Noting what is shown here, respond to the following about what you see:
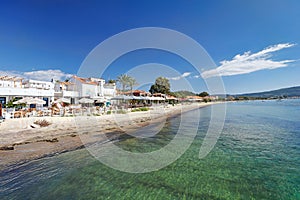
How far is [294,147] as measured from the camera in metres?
8.16

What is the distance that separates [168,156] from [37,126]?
8792mm

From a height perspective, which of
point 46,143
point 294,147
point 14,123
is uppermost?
point 14,123

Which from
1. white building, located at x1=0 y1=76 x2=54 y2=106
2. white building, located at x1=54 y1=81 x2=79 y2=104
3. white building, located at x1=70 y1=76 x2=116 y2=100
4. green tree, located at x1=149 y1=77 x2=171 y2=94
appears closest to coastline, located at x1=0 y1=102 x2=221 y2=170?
white building, located at x1=0 y1=76 x2=54 y2=106

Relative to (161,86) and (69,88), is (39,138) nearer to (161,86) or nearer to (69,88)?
(69,88)

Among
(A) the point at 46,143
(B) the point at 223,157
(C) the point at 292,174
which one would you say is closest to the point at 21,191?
(A) the point at 46,143

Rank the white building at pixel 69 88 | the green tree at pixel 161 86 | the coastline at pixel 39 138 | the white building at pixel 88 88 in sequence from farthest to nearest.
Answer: the green tree at pixel 161 86, the white building at pixel 88 88, the white building at pixel 69 88, the coastline at pixel 39 138

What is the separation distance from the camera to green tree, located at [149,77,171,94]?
186 ft

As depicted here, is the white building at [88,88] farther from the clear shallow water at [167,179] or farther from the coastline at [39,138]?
the clear shallow water at [167,179]

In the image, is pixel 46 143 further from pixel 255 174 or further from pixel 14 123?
pixel 255 174

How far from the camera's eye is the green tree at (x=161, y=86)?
56.8 meters

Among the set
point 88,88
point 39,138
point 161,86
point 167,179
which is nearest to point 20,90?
point 88,88

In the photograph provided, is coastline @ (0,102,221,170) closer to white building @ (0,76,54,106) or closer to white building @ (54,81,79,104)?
white building @ (0,76,54,106)

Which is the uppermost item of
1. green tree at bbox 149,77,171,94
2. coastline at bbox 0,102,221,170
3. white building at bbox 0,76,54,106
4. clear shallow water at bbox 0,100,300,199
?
green tree at bbox 149,77,171,94

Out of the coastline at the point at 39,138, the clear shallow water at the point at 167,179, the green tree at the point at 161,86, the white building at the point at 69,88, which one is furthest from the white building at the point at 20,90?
the green tree at the point at 161,86
